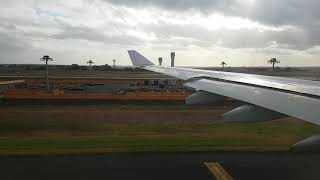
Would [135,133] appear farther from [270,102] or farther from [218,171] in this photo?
[270,102]

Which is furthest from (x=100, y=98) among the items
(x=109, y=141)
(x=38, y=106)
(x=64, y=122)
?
(x=109, y=141)

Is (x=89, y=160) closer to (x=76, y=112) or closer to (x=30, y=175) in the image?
(x=30, y=175)

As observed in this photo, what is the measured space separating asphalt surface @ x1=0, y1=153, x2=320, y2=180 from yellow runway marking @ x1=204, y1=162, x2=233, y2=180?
0.11m

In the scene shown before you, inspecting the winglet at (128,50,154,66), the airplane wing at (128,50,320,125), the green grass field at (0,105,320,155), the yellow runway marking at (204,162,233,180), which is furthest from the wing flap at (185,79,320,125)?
the winglet at (128,50,154,66)

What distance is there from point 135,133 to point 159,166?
544 cm

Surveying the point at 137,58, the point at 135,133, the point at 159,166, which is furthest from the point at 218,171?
the point at 137,58

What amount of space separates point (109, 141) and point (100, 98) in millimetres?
16649

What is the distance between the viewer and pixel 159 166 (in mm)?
9008

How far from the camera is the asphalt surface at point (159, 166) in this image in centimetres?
816

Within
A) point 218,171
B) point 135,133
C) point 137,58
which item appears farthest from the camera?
point 137,58

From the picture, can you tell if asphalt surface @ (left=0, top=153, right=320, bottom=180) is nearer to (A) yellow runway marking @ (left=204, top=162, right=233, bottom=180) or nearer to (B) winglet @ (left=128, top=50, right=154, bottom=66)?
(A) yellow runway marking @ (left=204, top=162, right=233, bottom=180)

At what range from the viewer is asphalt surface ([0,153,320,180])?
8.16 meters

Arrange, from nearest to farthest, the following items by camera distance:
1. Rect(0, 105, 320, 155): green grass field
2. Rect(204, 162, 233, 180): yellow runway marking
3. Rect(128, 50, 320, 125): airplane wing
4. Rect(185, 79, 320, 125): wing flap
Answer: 1. Rect(185, 79, 320, 125): wing flap
2. Rect(128, 50, 320, 125): airplane wing
3. Rect(204, 162, 233, 180): yellow runway marking
4. Rect(0, 105, 320, 155): green grass field

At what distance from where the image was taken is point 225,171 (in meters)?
8.55
